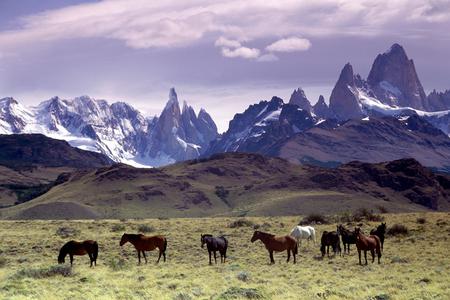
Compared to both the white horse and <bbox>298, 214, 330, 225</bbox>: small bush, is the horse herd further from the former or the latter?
<bbox>298, 214, 330, 225</bbox>: small bush

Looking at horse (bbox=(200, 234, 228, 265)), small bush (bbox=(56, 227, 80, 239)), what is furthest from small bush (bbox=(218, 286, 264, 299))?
small bush (bbox=(56, 227, 80, 239))

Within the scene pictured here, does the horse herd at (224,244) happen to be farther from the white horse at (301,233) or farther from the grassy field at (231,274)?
the white horse at (301,233)

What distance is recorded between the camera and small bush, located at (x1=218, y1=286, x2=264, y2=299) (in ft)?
78.1

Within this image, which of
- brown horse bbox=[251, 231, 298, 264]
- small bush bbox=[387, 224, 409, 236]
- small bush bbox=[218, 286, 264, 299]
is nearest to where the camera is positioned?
small bush bbox=[218, 286, 264, 299]

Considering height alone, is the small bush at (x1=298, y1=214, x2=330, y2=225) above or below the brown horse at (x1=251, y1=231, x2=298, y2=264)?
below

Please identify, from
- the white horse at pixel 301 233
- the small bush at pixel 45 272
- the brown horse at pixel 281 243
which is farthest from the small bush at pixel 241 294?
the white horse at pixel 301 233

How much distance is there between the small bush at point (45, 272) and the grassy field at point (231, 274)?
0.15 ft

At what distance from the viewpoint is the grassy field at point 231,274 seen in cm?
2476

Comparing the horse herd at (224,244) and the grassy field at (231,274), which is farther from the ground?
the horse herd at (224,244)

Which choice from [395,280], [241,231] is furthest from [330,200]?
[395,280]

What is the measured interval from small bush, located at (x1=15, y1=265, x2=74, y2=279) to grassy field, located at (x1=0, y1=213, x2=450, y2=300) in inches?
1.8

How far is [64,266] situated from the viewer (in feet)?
102

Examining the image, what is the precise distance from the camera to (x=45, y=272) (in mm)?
30359

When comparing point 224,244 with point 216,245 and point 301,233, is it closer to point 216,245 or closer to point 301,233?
point 216,245
